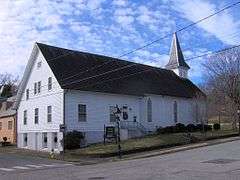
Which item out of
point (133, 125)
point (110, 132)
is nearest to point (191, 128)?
point (133, 125)

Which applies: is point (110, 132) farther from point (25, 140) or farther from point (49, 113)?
point (25, 140)

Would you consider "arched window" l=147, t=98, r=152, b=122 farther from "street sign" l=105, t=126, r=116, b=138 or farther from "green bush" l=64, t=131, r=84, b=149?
"green bush" l=64, t=131, r=84, b=149

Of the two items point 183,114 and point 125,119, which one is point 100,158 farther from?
point 183,114

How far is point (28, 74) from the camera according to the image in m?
55.2

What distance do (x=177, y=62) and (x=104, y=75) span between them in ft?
68.9

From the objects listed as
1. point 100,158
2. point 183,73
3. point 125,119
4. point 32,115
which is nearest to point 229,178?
point 100,158

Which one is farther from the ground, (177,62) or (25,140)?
(177,62)

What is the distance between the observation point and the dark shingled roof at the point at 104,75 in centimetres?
4912

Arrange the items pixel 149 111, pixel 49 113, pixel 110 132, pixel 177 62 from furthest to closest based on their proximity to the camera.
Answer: pixel 177 62, pixel 149 111, pixel 49 113, pixel 110 132

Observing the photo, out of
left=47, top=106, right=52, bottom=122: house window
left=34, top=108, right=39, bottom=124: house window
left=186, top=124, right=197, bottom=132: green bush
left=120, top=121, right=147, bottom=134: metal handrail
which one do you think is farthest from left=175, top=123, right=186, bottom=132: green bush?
left=34, top=108, right=39, bottom=124: house window

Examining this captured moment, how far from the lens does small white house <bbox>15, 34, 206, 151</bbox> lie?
4784 centimetres

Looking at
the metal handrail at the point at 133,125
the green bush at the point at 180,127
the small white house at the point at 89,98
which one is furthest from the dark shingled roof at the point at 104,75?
the green bush at the point at 180,127

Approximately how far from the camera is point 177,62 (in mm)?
71250

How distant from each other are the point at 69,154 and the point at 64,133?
13.3ft
